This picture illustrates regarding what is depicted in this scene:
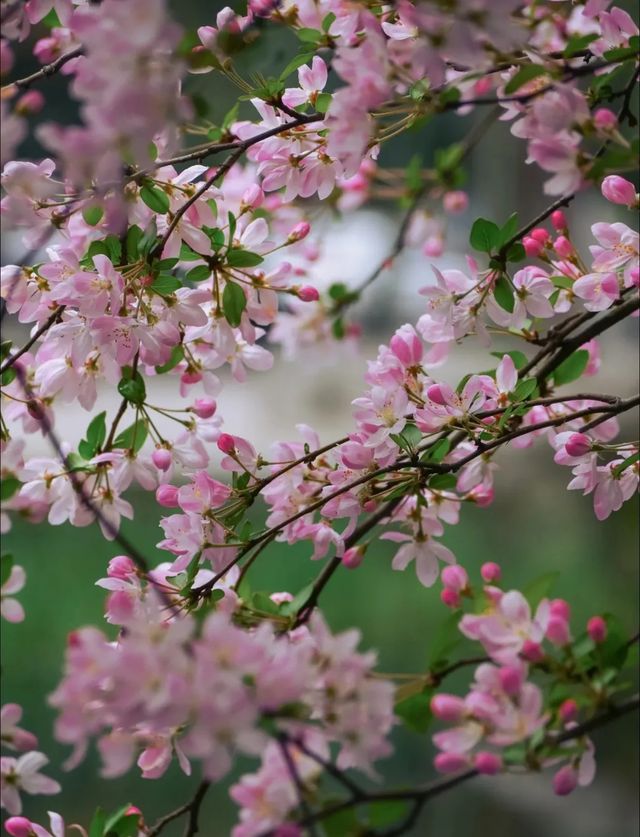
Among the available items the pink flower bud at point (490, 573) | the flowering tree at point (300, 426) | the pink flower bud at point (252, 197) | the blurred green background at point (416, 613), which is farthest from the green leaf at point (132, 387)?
the blurred green background at point (416, 613)

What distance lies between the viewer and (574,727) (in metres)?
0.48

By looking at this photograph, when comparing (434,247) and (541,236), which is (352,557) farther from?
(434,247)

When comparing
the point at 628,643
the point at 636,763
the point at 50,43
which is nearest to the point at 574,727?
the point at 628,643

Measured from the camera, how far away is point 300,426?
2.11 ft

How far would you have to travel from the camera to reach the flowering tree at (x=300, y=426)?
37cm

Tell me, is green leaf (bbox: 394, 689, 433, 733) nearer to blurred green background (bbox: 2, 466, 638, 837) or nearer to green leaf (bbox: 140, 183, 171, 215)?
green leaf (bbox: 140, 183, 171, 215)

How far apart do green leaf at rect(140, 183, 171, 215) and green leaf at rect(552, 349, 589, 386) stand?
0.26 meters

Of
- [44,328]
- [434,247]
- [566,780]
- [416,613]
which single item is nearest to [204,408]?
[44,328]

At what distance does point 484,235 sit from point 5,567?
36cm

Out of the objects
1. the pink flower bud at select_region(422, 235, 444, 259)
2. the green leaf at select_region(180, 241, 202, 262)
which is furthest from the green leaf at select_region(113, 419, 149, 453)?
the pink flower bud at select_region(422, 235, 444, 259)

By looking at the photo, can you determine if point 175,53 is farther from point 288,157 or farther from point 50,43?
point 50,43

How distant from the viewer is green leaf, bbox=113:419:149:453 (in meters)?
0.64

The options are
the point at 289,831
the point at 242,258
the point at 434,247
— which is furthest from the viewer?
the point at 434,247

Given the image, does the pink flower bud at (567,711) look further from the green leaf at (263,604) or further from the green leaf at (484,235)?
the green leaf at (484,235)
